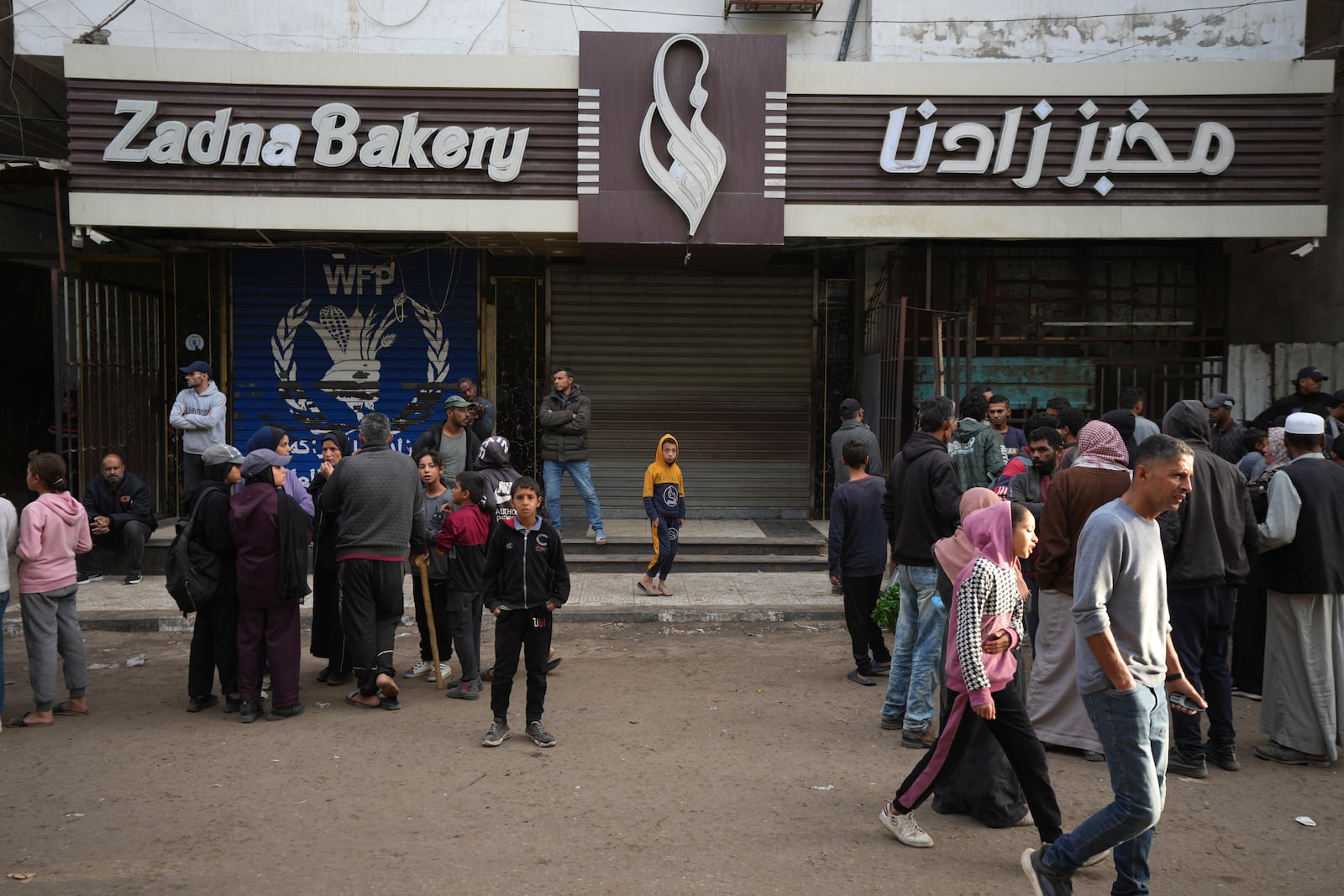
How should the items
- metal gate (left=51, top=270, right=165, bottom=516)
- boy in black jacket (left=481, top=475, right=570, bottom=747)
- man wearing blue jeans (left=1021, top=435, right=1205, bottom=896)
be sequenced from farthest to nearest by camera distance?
metal gate (left=51, top=270, right=165, bottom=516) → boy in black jacket (left=481, top=475, right=570, bottom=747) → man wearing blue jeans (left=1021, top=435, right=1205, bottom=896)

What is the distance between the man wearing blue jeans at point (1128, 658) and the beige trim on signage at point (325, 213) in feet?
26.6

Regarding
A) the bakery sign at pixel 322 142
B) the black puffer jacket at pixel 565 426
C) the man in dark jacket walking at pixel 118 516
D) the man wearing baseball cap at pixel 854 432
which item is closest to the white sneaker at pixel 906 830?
the man wearing baseball cap at pixel 854 432

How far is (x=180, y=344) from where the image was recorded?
12828 millimetres

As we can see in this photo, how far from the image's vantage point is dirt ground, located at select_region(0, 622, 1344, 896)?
4359 mm

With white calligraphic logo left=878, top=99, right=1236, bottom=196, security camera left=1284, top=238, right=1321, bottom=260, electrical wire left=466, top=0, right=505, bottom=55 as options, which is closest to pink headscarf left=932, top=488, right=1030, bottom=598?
white calligraphic logo left=878, top=99, right=1236, bottom=196

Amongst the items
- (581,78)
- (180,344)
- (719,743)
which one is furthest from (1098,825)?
(180,344)

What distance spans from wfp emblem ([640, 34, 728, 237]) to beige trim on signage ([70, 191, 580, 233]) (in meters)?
1.00

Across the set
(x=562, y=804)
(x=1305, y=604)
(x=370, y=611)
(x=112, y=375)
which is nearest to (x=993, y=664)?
(x=562, y=804)

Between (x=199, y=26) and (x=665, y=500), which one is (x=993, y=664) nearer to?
(x=665, y=500)

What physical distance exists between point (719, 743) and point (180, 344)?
32.3 ft

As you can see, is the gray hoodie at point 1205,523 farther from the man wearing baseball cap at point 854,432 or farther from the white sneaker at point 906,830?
the man wearing baseball cap at point 854,432

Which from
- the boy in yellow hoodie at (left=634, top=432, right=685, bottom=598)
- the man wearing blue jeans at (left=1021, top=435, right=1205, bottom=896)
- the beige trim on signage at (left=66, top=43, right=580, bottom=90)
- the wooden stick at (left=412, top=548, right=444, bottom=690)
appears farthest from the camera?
the beige trim on signage at (left=66, top=43, right=580, bottom=90)

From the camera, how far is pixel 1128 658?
3807 millimetres

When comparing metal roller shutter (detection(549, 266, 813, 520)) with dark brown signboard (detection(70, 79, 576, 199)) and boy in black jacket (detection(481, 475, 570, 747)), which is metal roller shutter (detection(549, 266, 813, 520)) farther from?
boy in black jacket (detection(481, 475, 570, 747))
